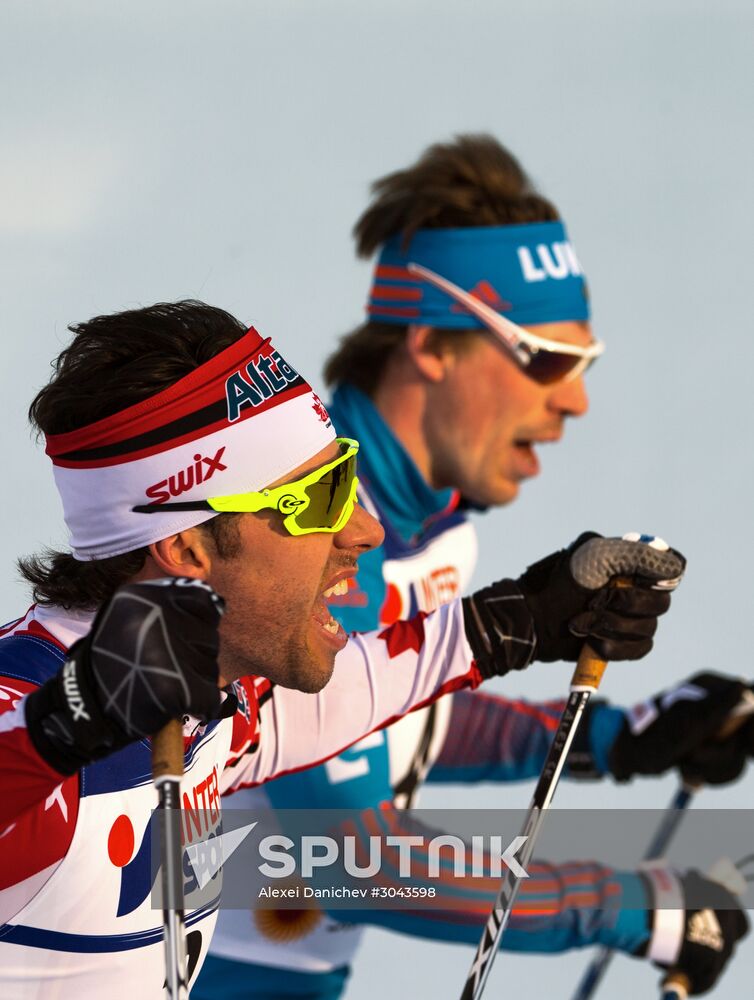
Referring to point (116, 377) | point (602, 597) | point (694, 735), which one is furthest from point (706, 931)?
point (116, 377)

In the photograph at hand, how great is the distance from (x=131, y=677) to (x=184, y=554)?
580 millimetres

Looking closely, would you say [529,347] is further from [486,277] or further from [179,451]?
[179,451]

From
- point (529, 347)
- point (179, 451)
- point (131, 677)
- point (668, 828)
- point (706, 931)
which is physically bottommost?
point (668, 828)

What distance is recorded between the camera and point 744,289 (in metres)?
7.36

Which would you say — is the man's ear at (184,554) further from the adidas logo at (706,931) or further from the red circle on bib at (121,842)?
the adidas logo at (706,931)

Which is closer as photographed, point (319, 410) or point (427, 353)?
point (319, 410)

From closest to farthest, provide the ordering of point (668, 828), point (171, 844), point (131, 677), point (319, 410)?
1. point (131, 677)
2. point (171, 844)
3. point (319, 410)
4. point (668, 828)

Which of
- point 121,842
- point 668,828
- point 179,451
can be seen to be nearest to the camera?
point 121,842

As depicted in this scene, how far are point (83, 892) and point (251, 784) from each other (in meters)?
0.65

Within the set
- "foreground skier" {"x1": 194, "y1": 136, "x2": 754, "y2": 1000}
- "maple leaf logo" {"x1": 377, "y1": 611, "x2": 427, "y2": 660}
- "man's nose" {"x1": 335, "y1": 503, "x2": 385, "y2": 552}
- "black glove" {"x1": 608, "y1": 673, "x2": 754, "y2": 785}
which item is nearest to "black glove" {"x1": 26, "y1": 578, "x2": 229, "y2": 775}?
"man's nose" {"x1": 335, "y1": 503, "x2": 385, "y2": 552}

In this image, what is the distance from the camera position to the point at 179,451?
7.66 feet

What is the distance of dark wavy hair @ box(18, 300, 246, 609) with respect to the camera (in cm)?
232

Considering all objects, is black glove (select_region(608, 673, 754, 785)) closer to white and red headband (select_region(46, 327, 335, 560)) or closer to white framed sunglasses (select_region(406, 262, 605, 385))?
white framed sunglasses (select_region(406, 262, 605, 385))

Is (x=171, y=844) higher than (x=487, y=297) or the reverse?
the reverse
